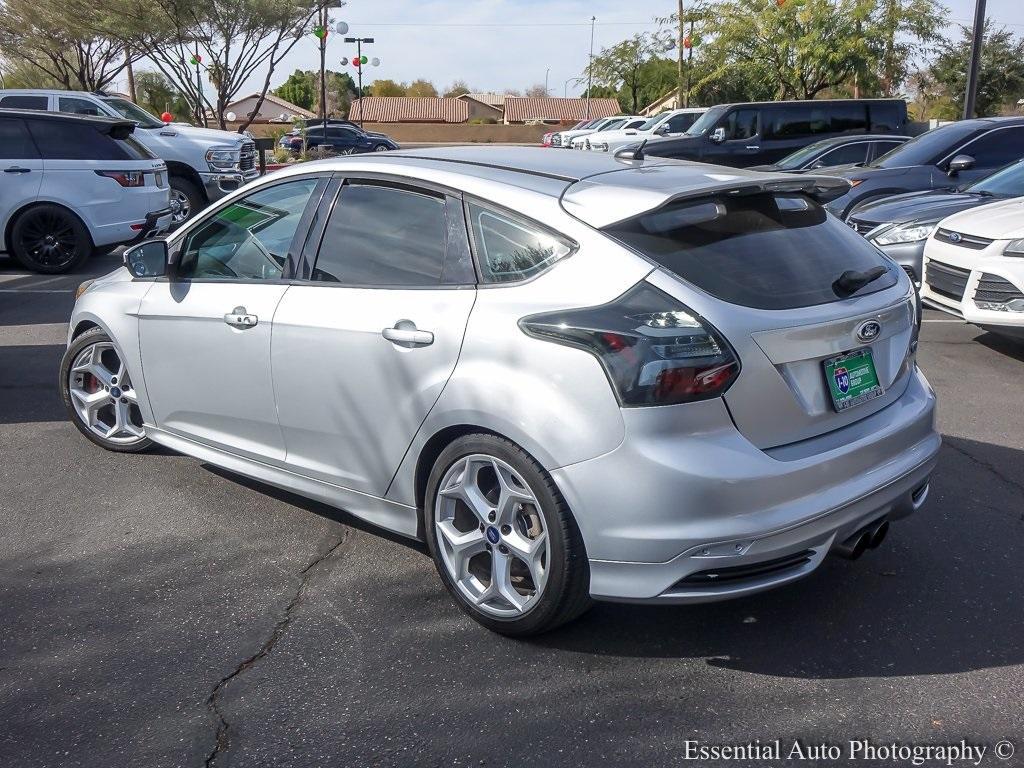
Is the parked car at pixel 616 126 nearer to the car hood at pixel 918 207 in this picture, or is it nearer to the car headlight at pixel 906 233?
the car hood at pixel 918 207

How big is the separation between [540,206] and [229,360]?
1638 millimetres

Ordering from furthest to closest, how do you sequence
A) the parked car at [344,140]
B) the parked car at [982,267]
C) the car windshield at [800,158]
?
the parked car at [344,140] < the car windshield at [800,158] < the parked car at [982,267]

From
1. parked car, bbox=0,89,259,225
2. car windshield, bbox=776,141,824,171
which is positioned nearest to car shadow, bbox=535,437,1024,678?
Answer: car windshield, bbox=776,141,824,171

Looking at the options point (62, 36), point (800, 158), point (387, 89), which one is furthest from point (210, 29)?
point (387, 89)

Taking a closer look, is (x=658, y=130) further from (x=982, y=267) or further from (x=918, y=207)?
(x=982, y=267)

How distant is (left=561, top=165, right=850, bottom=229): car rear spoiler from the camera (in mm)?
3328

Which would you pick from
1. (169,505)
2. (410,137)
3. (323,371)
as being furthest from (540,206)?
(410,137)

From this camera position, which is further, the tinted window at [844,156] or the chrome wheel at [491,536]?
the tinted window at [844,156]

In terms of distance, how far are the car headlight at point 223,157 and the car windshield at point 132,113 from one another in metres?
1.14

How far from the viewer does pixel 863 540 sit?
11.8ft

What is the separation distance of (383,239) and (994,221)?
17.5 feet

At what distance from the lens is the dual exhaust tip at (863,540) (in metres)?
3.37

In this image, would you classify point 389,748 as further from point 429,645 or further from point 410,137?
point 410,137

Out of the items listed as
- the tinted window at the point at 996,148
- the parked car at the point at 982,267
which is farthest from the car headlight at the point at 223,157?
the parked car at the point at 982,267
